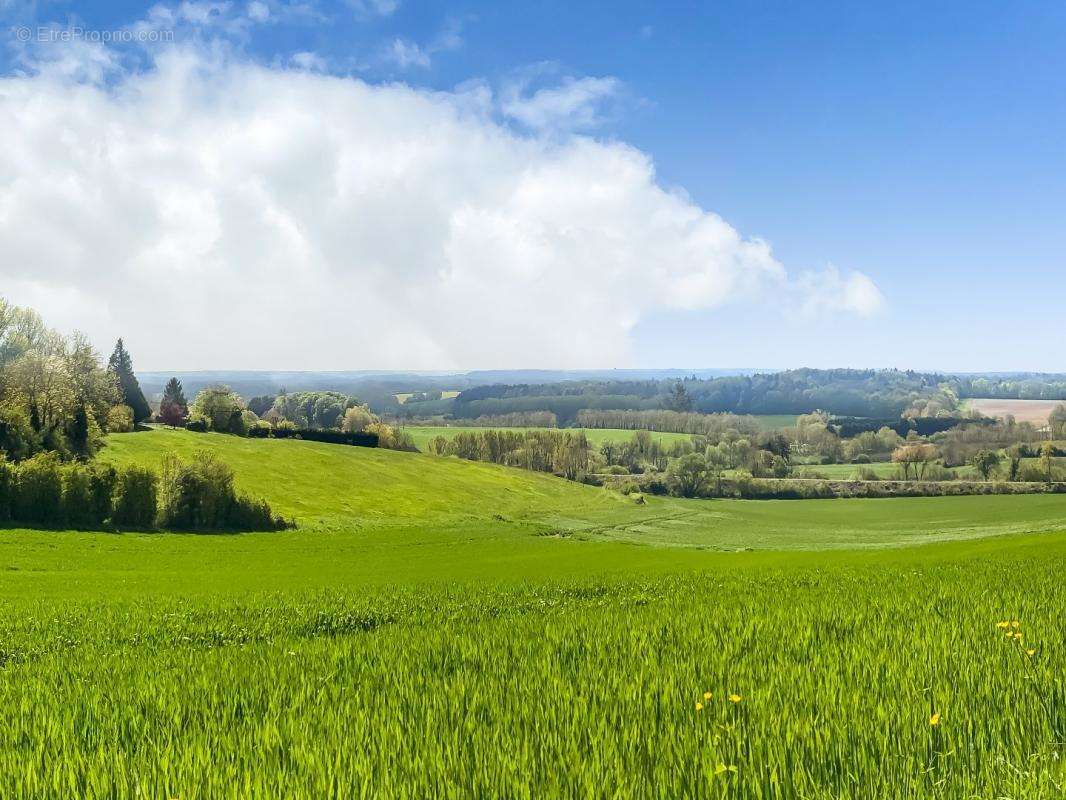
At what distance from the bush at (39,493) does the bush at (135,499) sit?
529cm

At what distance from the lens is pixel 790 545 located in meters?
87.5

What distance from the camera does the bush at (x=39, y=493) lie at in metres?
61.1

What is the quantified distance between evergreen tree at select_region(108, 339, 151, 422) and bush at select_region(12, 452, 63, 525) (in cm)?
7814

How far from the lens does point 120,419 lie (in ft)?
362

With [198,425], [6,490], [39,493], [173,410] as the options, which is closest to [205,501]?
[39,493]

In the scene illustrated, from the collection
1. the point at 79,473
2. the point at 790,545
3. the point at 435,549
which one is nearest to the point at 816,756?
the point at 435,549

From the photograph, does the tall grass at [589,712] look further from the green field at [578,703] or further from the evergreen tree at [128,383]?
the evergreen tree at [128,383]

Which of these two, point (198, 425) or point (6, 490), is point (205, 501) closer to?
point (6, 490)

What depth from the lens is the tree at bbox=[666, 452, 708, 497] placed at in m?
158

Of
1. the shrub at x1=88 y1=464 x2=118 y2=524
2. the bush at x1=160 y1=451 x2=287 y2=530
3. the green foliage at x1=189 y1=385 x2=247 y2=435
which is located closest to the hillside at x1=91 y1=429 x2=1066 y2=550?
the bush at x1=160 y1=451 x2=287 y2=530

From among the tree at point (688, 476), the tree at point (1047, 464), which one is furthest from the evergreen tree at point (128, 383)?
the tree at point (1047, 464)

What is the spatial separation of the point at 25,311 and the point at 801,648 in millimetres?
115296

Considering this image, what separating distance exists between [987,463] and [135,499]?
540ft

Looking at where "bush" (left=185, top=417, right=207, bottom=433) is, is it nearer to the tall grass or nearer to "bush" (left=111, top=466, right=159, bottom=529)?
"bush" (left=111, top=466, right=159, bottom=529)
